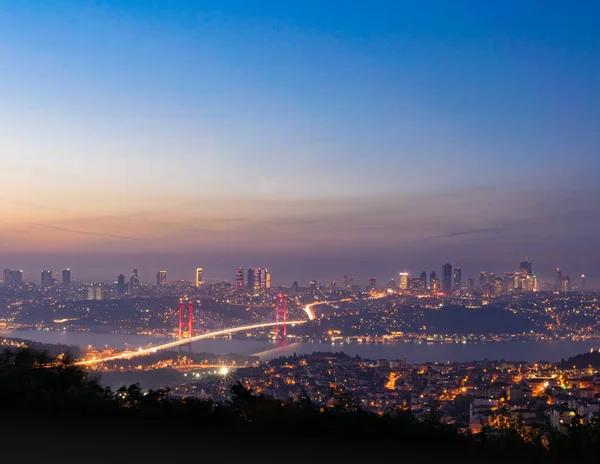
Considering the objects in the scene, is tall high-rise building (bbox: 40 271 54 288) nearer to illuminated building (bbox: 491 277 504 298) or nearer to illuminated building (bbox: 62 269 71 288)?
illuminated building (bbox: 62 269 71 288)

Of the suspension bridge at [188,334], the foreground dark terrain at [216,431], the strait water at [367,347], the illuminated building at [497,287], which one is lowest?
the strait water at [367,347]

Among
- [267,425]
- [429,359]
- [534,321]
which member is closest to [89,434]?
[267,425]

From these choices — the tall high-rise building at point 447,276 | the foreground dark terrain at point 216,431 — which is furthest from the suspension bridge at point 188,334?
the tall high-rise building at point 447,276

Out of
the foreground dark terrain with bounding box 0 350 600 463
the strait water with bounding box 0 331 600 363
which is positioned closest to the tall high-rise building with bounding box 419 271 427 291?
the strait water with bounding box 0 331 600 363

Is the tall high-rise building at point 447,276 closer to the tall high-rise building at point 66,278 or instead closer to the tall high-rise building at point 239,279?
the tall high-rise building at point 239,279

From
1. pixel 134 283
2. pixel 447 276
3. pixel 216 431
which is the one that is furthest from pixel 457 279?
pixel 216 431

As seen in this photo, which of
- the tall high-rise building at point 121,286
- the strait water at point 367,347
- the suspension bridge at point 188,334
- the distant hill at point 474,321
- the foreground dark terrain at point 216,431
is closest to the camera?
the foreground dark terrain at point 216,431
